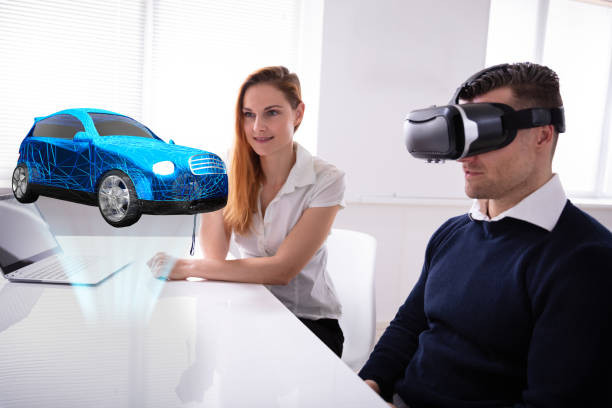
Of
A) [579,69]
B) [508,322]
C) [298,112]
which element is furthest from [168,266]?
[579,69]

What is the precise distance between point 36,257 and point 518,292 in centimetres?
100

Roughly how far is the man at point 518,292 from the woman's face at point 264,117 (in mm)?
428

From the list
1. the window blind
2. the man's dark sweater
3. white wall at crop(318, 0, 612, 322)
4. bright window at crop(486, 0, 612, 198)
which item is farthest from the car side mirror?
bright window at crop(486, 0, 612, 198)

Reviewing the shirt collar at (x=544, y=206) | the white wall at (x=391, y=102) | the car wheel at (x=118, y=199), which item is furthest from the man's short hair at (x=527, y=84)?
the white wall at (x=391, y=102)

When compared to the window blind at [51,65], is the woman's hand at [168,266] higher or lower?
lower

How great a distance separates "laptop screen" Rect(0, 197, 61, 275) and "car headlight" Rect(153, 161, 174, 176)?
0.34m

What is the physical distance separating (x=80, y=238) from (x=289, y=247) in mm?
757

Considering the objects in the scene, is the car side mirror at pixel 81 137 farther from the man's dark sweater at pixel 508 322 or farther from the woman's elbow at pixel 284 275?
the woman's elbow at pixel 284 275

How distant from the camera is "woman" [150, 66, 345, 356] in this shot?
1.16m

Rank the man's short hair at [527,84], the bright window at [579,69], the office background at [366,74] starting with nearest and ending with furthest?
the man's short hair at [527,84] → the office background at [366,74] → the bright window at [579,69]

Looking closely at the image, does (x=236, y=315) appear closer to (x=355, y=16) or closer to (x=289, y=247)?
(x=289, y=247)

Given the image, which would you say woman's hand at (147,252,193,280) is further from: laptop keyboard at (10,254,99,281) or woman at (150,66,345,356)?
laptop keyboard at (10,254,99,281)

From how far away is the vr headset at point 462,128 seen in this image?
29.1 inches

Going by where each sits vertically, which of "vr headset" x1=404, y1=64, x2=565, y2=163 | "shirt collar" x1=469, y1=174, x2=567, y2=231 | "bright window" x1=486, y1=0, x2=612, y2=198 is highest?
"bright window" x1=486, y1=0, x2=612, y2=198
